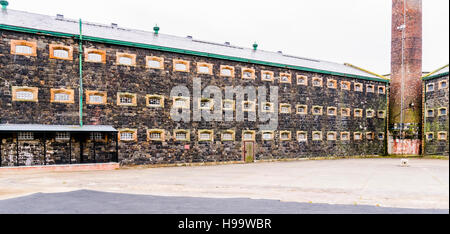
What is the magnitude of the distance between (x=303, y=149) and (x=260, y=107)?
5851mm

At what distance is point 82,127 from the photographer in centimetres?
1759

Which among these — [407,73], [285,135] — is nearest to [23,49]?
[285,135]

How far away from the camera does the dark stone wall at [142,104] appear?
16.9m

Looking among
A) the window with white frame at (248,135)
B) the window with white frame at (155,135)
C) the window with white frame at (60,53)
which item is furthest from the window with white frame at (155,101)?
the window with white frame at (248,135)

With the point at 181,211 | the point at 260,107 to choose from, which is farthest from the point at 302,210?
the point at 260,107

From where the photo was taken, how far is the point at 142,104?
19.9 metres

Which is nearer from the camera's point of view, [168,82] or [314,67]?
[168,82]

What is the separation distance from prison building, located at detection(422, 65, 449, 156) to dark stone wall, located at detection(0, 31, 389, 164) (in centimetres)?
935

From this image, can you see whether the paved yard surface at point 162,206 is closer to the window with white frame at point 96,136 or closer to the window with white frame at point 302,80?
the window with white frame at point 96,136

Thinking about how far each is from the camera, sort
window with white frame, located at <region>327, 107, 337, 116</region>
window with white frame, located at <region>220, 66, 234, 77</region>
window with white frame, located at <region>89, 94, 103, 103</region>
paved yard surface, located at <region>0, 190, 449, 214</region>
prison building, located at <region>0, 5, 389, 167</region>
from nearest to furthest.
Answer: paved yard surface, located at <region>0, 190, 449, 214</region> → prison building, located at <region>0, 5, 389, 167</region> → window with white frame, located at <region>89, 94, 103, 103</region> → window with white frame, located at <region>220, 66, 234, 77</region> → window with white frame, located at <region>327, 107, 337, 116</region>

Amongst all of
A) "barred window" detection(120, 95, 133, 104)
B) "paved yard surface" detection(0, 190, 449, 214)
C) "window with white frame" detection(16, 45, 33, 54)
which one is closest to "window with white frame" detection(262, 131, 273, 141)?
"barred window" detection(120, 95, 133, 104)

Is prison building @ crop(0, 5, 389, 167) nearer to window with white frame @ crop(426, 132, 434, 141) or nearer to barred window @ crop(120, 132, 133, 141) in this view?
barred window @ crop(120, 132, 133, 141)

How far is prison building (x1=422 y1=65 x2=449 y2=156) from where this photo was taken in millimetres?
27203

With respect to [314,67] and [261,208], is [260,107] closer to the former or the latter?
[314,67]
